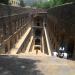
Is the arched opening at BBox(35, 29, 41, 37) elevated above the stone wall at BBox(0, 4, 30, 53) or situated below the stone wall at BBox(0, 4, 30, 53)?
below

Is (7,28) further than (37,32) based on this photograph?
No

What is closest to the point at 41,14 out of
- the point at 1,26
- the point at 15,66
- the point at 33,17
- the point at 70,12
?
the point at 33,17

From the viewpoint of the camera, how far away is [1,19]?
15266mm

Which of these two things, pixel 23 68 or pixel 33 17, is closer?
pixel 23 68

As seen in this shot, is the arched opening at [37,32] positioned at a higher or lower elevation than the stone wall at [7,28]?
lower

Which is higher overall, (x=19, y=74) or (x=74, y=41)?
(x=19, y=74)

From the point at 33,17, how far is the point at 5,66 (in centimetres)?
4986

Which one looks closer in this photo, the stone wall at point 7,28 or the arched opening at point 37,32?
the stone wall at point 7,28

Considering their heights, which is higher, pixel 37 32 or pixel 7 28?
pixel 7 28

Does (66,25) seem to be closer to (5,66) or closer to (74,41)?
(74,41)

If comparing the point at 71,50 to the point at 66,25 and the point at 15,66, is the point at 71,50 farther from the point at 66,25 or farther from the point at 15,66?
the point at 15,66

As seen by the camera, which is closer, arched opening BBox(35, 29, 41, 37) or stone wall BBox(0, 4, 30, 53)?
stone wall BBox(0, 4, 30, 53)

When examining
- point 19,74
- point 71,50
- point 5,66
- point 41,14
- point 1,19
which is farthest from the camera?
point 41,14

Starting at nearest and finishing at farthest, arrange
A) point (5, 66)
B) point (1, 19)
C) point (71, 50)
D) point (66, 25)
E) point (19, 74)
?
point (19, 74) < point (5, 66) < point (71, 50) < point (66, 25) < point (1, 19)
